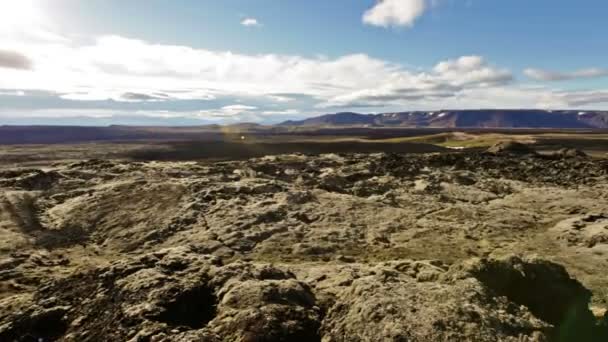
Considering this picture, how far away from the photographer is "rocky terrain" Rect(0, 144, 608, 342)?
1223cm

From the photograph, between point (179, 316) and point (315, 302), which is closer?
point (179, 316)

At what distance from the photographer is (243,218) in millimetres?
26828

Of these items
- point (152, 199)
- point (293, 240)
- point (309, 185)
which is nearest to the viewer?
point (293, 240)

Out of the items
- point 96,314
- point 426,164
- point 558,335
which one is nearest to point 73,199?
point 96,314

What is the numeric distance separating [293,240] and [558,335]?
13.7 m

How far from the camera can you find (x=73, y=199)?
104 ft

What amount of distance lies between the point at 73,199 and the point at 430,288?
27.4 m

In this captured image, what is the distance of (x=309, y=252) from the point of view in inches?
882

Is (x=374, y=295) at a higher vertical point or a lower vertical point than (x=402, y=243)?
higher

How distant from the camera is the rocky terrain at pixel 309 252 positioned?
12227 millimetres

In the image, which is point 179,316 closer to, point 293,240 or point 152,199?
point 293,240

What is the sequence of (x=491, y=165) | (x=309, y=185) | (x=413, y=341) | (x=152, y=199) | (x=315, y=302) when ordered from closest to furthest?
(x=413, y=341), (x=315, y=302), (x=152, y=199), (x=309, y=185), (x=491, y=165)

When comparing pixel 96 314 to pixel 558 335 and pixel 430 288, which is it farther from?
pixel 558 335

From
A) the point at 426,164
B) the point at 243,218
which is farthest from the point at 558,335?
the point at 426,164
